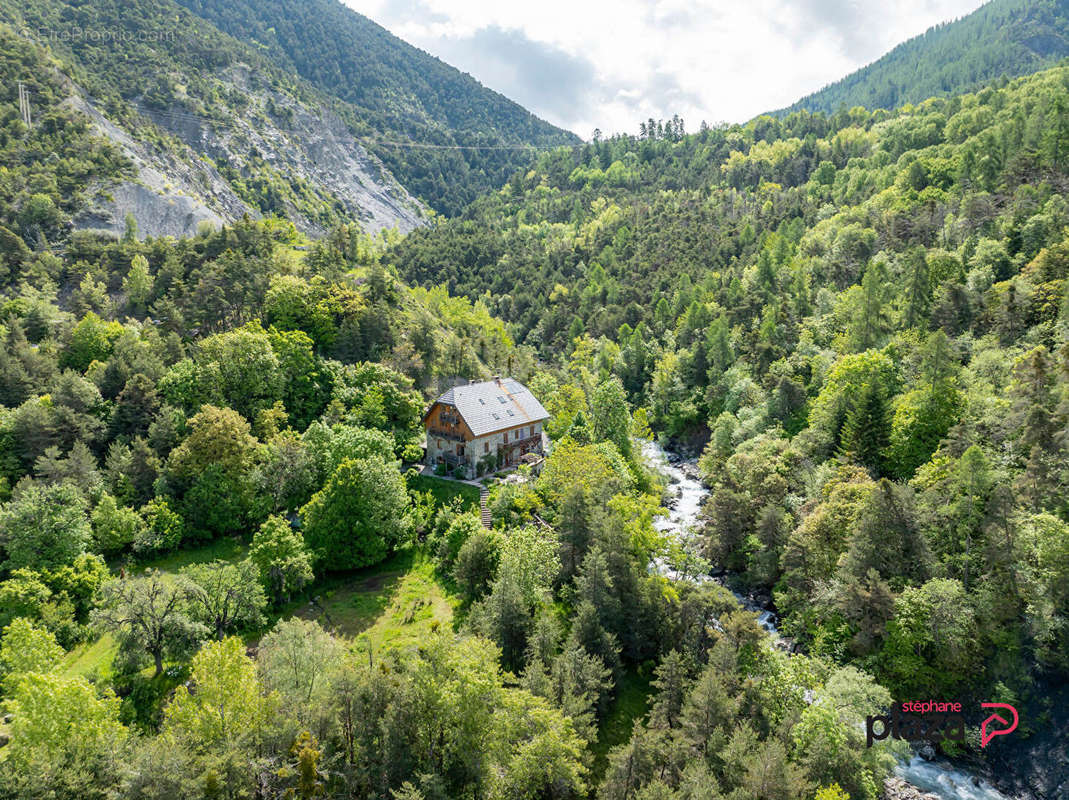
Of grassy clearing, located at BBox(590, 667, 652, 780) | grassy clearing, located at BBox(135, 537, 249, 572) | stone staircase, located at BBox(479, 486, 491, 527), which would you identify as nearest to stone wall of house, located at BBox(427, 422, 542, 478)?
stone staircase, located at BBox(479, 486, 491, 527)

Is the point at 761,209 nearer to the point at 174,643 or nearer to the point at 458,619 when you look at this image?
the point at 458,619

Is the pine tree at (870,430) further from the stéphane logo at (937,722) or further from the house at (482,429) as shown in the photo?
the house at (482,429)

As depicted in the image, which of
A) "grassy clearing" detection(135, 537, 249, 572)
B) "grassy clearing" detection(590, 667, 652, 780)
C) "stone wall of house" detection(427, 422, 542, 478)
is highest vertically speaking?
"stone wall of house" detection(427, 422, 542, 478)

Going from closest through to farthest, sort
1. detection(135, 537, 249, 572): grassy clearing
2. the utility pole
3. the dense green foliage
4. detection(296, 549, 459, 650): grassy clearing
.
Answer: the dense green foliage → detection(296, 549, 459, 650): grassy clearing → detection(135, 537, 249, 572): grassy clearing → the utility pole

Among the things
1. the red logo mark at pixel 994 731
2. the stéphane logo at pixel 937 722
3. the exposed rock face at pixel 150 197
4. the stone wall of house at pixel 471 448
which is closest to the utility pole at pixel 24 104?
the exposed rock face at pixel 150 197

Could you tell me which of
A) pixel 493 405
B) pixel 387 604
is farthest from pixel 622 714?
pixel 493 405

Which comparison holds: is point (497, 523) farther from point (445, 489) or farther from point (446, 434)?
point (446, 434)

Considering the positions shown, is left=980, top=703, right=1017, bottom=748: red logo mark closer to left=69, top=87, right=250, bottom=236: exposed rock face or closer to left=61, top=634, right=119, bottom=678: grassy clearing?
left=61, top=634, right=119, bottom=678: grassy clearing
